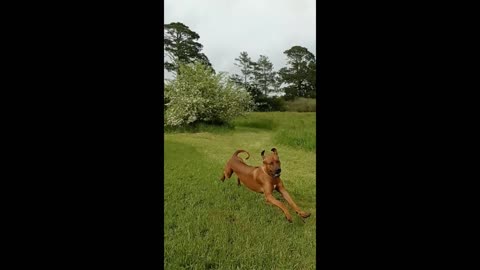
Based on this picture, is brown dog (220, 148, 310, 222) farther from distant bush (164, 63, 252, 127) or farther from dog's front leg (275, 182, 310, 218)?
distant bush (164, 63, 252, 127)

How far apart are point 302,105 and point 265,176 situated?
33cm

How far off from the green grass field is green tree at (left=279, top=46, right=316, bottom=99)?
0.10m

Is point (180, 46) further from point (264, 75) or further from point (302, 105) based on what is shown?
point (302, 105)

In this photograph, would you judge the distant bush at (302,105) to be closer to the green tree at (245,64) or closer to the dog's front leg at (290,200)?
the green tree at (245,64)

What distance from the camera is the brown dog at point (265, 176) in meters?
1.45

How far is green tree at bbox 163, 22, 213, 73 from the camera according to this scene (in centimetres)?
147

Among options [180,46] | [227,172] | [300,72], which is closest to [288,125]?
[300,72]

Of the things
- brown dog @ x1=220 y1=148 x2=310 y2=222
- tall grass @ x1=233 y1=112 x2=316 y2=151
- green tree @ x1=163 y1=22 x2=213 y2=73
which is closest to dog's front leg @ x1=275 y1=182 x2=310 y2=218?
brown dog @ x1=220 y1=148 x2=310 y2=222

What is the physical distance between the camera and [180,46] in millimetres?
1472

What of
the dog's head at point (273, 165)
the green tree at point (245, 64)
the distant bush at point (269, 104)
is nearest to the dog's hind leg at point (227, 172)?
the dog's head at point (273, 165)
